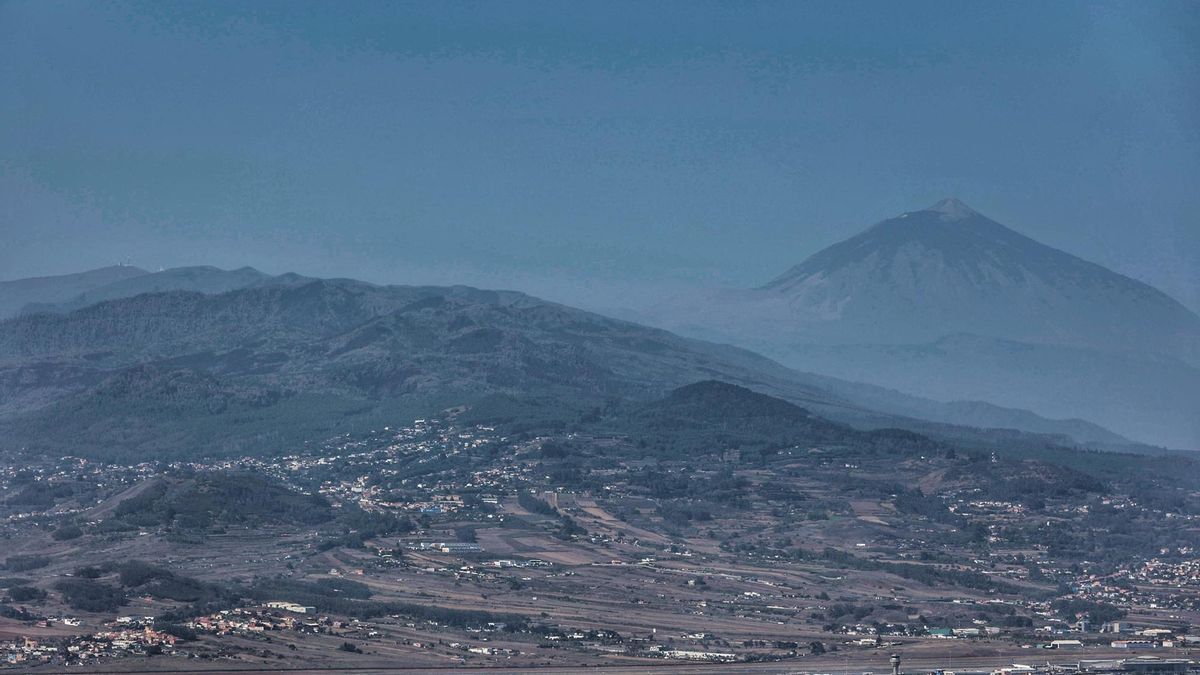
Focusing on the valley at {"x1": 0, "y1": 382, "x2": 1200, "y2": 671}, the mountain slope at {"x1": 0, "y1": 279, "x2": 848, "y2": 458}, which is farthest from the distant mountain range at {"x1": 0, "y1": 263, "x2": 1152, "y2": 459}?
the valley at {"x1": 0, "y1": 382, "x2": 1200, "y2": 671}

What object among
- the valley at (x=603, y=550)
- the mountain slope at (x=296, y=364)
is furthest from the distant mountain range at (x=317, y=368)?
the valley at (x=603, y=550)

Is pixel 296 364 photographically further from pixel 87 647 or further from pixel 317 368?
pixel 87 647

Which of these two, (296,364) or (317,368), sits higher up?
(296,364)

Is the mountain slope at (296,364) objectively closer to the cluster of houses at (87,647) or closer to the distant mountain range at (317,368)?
the distant mountain range at (317,368)

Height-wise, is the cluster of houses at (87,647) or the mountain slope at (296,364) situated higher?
the mountain slope at (296,364)

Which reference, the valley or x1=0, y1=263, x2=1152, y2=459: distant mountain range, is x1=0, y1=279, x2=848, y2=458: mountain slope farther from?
the valley

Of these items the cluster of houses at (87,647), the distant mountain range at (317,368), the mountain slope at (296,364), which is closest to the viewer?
the cluster of houses at (87,647)

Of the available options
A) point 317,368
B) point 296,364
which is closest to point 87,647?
point 317,368

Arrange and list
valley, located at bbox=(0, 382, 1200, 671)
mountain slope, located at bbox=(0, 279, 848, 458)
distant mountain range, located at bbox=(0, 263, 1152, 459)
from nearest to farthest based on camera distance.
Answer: valley, located at bbox=(0, 382, 1200, 671) → mountain slope, located at bbox=(0, 279, 848, 458) → distant mountain range, located at bbox=(0, 263, 1152, 459)

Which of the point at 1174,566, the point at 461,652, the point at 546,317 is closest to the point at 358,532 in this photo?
the point at 461,652

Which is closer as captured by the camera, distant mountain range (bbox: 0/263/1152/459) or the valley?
the valley
